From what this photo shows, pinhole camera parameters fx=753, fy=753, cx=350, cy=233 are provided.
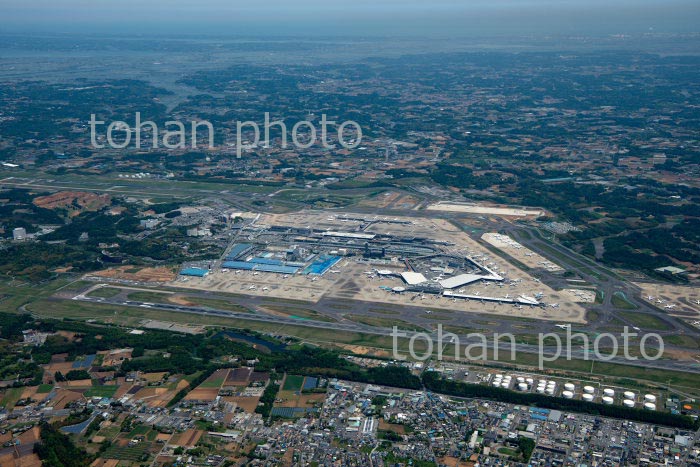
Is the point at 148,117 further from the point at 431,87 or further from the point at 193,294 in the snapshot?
the point at 193,294

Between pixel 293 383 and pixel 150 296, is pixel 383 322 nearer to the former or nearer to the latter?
pixel 293 383

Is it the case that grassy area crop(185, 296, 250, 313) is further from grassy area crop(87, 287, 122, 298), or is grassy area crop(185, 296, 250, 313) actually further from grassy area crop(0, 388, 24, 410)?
grassy area crop(0, 388, 24, 410)

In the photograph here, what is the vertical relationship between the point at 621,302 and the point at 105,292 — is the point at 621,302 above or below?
above

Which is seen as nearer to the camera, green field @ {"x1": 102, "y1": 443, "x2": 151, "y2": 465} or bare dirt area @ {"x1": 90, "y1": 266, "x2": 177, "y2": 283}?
green field @ {"x1": 102, "y1": 443, "x2": 151, "y2": 465}

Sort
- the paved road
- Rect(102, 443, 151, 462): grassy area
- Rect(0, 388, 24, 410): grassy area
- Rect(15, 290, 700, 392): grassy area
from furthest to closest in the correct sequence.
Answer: the paved road < Rect(15, 290, 700, 392): grassy area < Rect(0, 388, 24, 410): grassy area < Rect(102, 443, 151, 462): grassy area

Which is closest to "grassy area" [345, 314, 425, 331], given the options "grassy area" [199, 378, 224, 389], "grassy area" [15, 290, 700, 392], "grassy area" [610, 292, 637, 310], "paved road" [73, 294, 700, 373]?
"paved road" [73, 294, 700, 373]

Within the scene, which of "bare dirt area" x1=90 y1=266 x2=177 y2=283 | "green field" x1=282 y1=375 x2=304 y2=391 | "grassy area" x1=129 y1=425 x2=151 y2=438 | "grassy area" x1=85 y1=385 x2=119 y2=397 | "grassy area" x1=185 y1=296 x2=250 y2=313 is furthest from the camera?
"bare dirt area" x1=90 y1=266 x2=177 y2=283

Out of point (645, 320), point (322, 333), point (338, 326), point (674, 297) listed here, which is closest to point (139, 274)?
point (322, 333)
